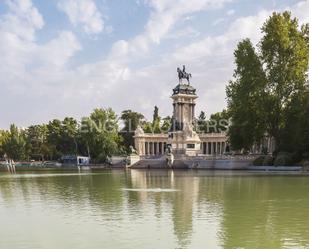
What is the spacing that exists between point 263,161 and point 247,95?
7.46 meters

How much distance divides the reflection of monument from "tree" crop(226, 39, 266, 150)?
24087 mm

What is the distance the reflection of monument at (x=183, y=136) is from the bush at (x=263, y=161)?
73.1 feet

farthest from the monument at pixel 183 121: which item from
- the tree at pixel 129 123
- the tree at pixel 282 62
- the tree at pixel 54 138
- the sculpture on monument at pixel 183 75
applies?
the tree at pixel 54 138

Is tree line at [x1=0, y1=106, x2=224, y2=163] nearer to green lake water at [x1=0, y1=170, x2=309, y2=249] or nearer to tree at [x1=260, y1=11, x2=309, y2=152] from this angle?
tree at [x1=260, y1=11, x2=309, y2=152]

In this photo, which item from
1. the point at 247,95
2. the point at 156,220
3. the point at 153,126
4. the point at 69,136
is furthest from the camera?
the point at 153,126

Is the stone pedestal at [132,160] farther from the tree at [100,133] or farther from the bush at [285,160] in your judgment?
the bush at [285,160]

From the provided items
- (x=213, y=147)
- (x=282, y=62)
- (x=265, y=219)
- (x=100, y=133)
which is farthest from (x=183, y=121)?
(x=265, y=219)

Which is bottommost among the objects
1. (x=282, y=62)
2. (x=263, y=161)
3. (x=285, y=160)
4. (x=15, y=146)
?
(x=263, y=161)

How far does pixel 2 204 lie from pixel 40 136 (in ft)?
306

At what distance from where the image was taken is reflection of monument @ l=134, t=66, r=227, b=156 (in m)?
79.2

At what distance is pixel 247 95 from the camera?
5122cm

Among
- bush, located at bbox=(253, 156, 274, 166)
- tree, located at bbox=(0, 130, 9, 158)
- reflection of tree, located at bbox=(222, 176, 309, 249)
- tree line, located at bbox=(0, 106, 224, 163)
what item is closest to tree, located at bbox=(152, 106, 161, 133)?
tree line, located at bbox=(0, 106, 224, 163)

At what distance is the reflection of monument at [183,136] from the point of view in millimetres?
79188

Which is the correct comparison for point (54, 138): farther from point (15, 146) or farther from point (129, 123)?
point (129, 123)
